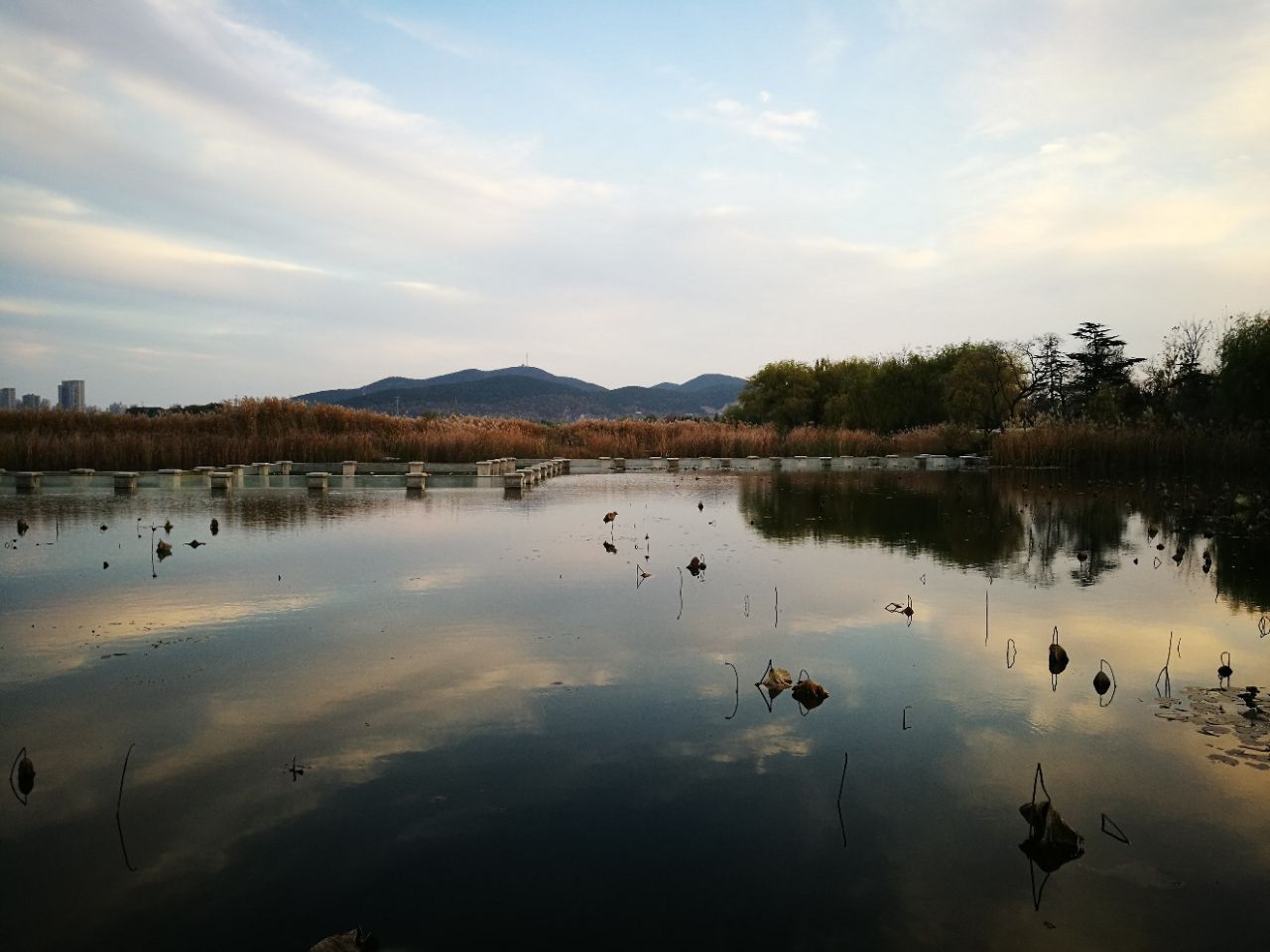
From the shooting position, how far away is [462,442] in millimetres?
27859

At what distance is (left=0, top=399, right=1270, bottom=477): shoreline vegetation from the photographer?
23203 mm

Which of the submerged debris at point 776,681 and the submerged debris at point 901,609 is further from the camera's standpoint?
the submerged debris at point 901,609

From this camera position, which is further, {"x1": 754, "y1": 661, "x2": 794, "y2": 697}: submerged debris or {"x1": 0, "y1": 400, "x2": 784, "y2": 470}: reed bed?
{"x1": 0, "y1": 400, "x2": 784, "y2": 470}: reed bed

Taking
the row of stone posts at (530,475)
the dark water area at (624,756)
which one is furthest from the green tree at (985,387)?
the dark water area at (624,756)

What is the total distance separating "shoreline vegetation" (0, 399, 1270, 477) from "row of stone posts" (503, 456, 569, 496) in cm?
218

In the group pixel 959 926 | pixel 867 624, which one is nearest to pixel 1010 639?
pixel 867 624

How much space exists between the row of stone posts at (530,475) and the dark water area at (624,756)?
9.31 meters

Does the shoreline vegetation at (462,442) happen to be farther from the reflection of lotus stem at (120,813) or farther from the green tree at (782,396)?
the reflection of lotus stem at (120,813)

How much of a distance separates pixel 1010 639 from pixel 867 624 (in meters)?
1.05

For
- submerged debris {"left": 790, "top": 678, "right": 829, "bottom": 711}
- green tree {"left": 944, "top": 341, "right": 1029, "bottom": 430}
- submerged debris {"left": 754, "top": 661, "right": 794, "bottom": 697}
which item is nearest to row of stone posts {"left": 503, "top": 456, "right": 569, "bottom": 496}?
submerged debris {"left": 754, "top": 661, "right": 794, "bottom": 697}

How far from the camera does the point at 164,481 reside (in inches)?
738

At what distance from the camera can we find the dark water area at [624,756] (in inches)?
121

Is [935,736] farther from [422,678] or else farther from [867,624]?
[422,678]

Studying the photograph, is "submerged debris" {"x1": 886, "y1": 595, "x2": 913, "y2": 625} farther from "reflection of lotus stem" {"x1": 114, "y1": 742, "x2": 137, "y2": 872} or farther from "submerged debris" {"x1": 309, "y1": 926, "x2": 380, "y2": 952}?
"reflection of lotus stem" {"x1": 114, "y1": 742, "x2": 137, "y2": 872}
